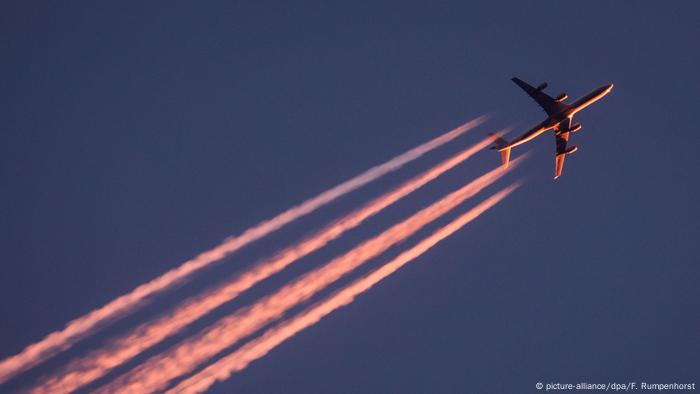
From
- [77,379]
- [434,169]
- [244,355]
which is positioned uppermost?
[434,169]

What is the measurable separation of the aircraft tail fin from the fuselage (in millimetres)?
133

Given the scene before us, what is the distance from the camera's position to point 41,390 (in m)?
41.9

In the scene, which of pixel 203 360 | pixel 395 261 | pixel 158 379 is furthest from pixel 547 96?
pixel 158 379

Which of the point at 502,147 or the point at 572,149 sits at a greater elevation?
the point at 502,147

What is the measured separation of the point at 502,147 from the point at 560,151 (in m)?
6.71

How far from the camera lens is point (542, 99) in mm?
52375

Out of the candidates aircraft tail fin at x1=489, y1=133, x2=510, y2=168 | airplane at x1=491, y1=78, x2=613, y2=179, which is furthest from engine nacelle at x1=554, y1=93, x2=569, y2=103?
aircraft tail fin at x1=489, y1=133, x2=510, y2=168

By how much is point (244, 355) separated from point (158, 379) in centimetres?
626

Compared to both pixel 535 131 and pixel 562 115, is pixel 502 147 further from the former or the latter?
pixel 562 115

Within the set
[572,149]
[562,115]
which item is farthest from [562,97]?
[572,149]

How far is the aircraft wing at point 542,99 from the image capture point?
51375mm

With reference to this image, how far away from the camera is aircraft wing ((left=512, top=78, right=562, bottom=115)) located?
51.4 m

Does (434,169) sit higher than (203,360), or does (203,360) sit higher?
(434,169)

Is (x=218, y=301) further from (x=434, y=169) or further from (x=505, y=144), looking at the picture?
(x=505, y=144)
